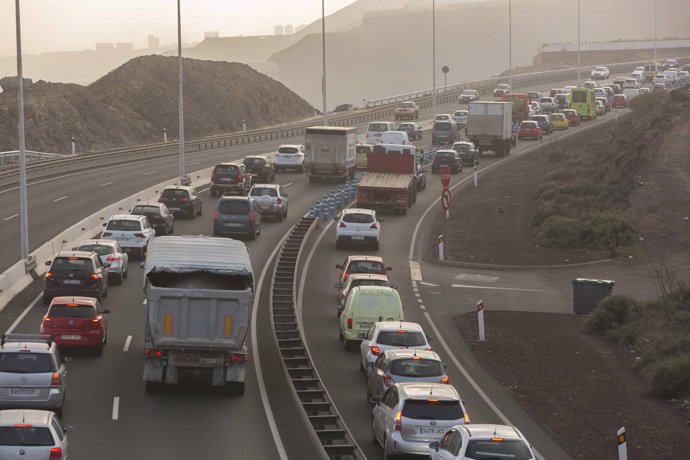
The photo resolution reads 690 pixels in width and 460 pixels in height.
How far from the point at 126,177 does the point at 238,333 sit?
45.2 meters

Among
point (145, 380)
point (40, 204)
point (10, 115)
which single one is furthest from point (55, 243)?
point (10, 115)

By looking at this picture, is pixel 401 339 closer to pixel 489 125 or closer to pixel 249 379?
pixel 249 379

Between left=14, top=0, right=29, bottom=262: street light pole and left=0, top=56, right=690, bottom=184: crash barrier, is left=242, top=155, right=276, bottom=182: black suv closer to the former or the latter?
left=0, top=56, right=690, bottom=184: crash barrier

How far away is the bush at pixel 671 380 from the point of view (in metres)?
28.0

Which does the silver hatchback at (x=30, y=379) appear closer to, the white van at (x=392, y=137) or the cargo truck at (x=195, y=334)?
the cargo truck at (x=195, y=334)

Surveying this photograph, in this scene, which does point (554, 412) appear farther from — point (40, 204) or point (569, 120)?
point (569, 120)

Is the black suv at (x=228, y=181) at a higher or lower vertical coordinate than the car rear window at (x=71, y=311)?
higher

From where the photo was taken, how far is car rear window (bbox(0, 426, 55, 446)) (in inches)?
735

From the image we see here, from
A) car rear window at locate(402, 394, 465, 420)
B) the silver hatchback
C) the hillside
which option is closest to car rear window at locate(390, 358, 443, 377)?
car rear window at locate(402, 394, 465, 420)

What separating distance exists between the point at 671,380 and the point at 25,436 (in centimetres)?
1505

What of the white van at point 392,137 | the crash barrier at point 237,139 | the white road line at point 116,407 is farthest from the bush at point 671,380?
the white van at point 392,137

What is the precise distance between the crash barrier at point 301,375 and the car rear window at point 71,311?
15.0 feet

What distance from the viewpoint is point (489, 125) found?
270 ft

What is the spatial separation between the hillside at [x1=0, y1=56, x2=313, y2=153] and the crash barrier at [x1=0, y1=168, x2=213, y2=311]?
38729mm
